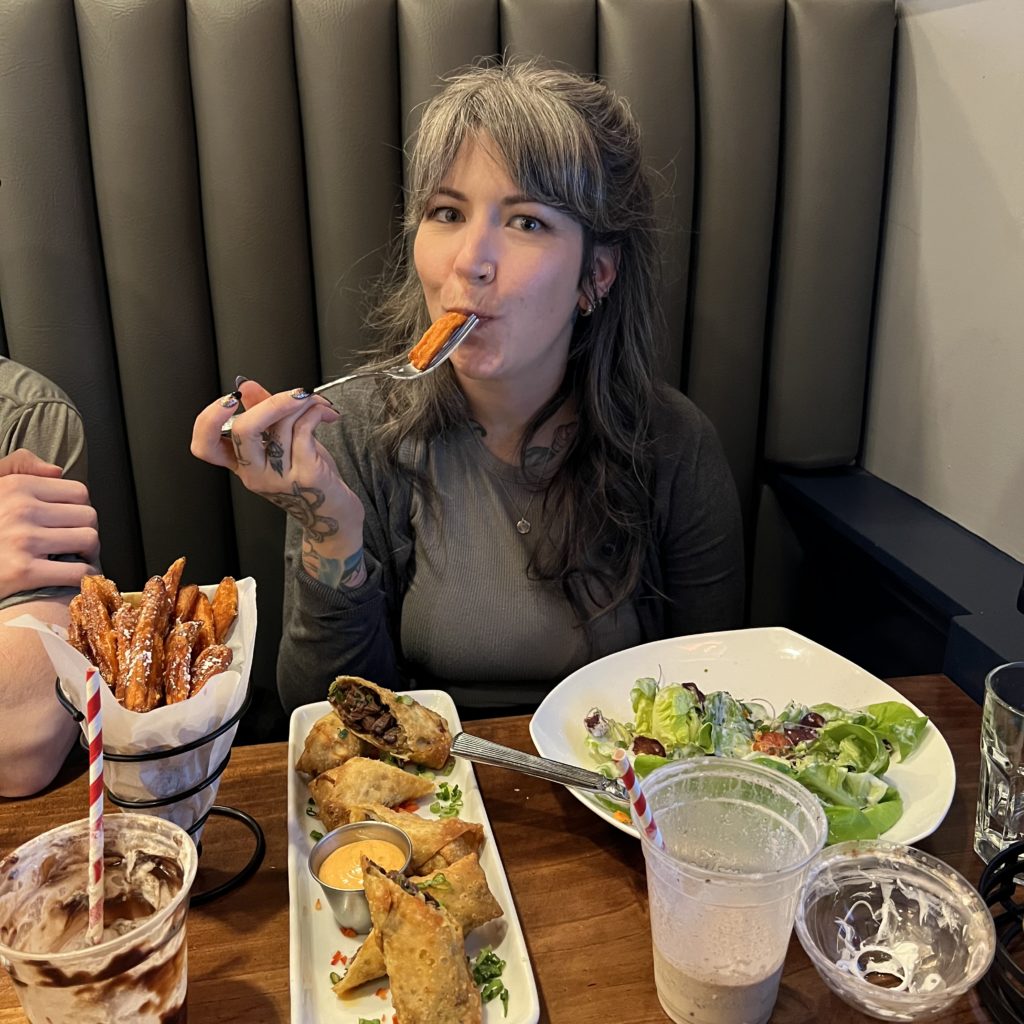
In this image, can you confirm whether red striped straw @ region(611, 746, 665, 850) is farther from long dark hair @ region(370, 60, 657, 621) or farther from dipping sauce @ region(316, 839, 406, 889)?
long dark hair @ region(370, 60, 657, 621)

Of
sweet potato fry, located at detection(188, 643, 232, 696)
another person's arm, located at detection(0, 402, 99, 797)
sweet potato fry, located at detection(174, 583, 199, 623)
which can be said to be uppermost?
sweet potato fry, located at detection(174, 583, 199, 623)

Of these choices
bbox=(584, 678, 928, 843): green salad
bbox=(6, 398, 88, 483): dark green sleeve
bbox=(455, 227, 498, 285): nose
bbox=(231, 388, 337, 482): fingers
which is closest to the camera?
bbox=(584, 678, 928, 843): green salad

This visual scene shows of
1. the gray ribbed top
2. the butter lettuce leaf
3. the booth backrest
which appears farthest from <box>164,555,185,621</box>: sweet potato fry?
the booth backrest

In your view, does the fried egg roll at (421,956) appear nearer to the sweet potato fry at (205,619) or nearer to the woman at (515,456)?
the sweet potato fry at (205,619)

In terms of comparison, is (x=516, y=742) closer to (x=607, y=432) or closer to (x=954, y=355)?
(x=607, y=432)

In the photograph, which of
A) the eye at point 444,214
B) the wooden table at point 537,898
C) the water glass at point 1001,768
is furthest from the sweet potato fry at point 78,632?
the water glass at point 1001,768

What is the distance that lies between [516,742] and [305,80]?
1319mm

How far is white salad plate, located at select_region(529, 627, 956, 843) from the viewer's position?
3.64 ft

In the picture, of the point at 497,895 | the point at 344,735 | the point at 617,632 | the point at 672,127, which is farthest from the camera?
the point at 672,127

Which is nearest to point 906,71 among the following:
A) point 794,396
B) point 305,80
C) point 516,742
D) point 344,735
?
point 794,396

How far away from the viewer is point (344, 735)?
111cm

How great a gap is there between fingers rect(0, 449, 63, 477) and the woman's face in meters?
0.62

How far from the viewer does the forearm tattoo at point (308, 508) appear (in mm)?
1311

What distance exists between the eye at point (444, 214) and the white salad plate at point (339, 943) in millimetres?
870
